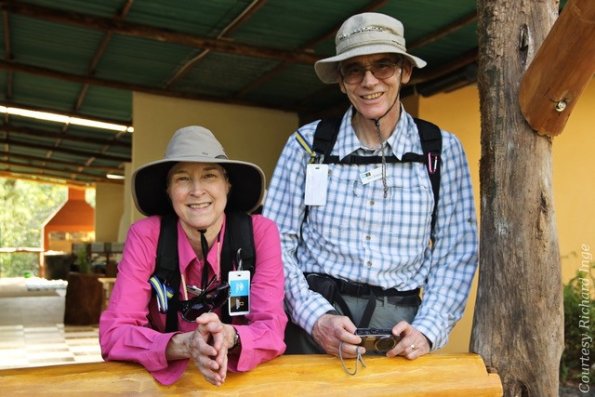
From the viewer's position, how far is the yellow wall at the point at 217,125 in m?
9.27

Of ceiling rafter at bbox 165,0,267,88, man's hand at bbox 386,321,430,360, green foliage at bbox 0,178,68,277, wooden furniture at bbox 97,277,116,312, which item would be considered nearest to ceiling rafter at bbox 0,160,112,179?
wooden furniture at bbox 97,277,116,312

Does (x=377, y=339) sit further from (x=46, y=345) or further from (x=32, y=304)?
(x=32, y=304)

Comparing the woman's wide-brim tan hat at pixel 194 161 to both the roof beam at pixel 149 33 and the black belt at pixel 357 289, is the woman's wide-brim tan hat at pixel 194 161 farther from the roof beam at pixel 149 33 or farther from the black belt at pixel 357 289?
the roof beam at pixel 149 33

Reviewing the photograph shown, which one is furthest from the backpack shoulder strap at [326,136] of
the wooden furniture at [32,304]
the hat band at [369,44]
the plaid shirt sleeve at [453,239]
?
the wooden furniture at [32,304]

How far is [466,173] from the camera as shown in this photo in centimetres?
238

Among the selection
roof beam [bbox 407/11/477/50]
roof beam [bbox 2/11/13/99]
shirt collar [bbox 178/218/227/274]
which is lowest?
shirt collar [bbox 178/218/227/274]

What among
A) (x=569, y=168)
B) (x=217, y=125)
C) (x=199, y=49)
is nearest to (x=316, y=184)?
(x=199, y=49)

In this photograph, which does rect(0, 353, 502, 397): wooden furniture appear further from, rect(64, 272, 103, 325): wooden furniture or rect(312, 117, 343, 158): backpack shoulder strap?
rect(64, 272, 103, 325): wooden furniture

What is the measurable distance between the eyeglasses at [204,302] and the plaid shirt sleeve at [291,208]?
0.99ft

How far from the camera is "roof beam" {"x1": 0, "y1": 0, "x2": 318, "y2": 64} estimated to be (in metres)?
6.26

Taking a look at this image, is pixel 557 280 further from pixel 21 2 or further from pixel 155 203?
pixel 21 2

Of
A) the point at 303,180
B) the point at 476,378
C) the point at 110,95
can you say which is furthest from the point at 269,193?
the point at 110,95

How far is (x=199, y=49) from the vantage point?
23.3ft

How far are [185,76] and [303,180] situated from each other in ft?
20.2
